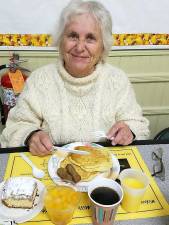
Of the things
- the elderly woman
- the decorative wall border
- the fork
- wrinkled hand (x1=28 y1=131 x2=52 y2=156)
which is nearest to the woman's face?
the elderly woman

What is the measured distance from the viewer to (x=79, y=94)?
1.51 metres

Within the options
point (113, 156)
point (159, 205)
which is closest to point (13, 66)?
point (113, 156)

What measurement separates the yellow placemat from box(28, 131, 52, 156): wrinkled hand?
23 millimetres

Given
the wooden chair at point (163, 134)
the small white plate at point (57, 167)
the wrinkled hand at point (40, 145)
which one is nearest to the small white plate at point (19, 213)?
the small white plate at point (57, 167)

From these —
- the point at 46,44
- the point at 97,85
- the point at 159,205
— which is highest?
the point at 46,44

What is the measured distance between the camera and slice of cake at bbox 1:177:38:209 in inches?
35.5

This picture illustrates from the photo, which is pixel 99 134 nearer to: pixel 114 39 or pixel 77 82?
pixel 77 82

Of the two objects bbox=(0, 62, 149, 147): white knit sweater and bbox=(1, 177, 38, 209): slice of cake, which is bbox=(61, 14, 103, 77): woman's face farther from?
bbox=(1, 177, 38, 209): slice of cake

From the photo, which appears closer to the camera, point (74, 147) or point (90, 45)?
point (74, 147)

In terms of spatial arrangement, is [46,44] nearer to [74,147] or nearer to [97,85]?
[97,85]

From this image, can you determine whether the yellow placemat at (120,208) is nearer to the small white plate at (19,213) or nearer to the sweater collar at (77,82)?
the small white plate at (19,213)

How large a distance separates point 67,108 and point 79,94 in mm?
103

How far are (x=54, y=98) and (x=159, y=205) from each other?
80 cm

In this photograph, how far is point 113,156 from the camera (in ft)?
3.91
